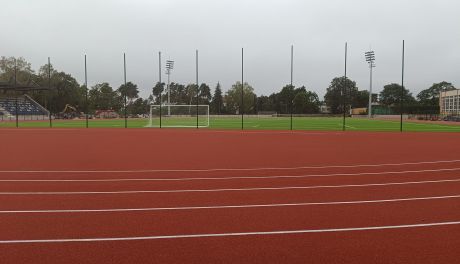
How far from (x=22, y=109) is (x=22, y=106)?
1651 millimetres

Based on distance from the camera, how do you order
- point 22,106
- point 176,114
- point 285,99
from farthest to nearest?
point 285,99 < point 22,106 < point 176,114

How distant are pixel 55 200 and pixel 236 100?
107 m

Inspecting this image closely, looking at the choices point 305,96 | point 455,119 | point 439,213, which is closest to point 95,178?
point 439,213

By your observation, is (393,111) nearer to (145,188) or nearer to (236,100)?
(236,100)

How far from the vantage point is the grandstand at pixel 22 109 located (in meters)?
58.7

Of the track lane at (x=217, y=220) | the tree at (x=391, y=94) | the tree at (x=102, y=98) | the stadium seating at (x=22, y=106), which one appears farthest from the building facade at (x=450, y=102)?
the tree at (x=102, y=98)

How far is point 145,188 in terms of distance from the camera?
7.96 meters

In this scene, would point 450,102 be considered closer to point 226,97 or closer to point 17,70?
point 226,97

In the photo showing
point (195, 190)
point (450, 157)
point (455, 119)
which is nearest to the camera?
point (195, 190)

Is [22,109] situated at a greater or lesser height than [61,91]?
lesser

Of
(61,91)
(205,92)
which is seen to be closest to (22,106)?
(61,91)

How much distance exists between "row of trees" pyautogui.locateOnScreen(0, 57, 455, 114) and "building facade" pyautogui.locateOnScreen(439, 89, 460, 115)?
2731 mm

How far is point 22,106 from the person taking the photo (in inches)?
2537

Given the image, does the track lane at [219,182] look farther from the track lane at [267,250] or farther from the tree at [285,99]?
the tree at [285,99]
